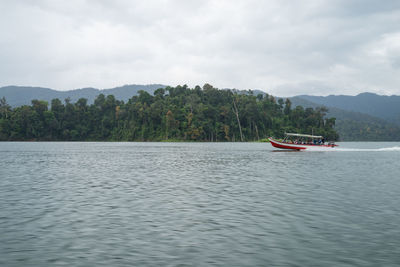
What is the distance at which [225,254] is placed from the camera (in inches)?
406

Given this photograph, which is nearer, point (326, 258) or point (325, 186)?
point (326, 258)

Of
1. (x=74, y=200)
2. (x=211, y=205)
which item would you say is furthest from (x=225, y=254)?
(x=74, y=200)

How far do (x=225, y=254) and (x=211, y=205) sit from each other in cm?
790

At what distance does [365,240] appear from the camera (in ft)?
39.3

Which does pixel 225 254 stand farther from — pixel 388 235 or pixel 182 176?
pixel 182 176

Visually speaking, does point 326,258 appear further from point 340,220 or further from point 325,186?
point 325,186

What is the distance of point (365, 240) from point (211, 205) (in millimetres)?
8094

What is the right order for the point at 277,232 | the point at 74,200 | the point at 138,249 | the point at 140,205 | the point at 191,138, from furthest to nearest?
the point at 191,138, the point at 74,200, the point at 140,205, the point at 277,232, the point at 138,249

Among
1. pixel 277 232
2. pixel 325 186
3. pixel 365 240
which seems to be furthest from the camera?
pixel 325 186

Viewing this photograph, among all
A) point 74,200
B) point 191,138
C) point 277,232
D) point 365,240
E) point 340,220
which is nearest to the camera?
point 365,240

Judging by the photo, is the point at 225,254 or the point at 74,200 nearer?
the point at 225,254

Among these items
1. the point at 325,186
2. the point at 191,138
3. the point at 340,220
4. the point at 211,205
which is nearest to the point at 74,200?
the point at 211,205

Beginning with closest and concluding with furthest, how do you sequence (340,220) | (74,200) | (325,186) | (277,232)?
1. (277,232)
2. (340,220)
3. (74,200)
4. (325,186)

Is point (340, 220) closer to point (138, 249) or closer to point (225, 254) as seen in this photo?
point (225, 254)
